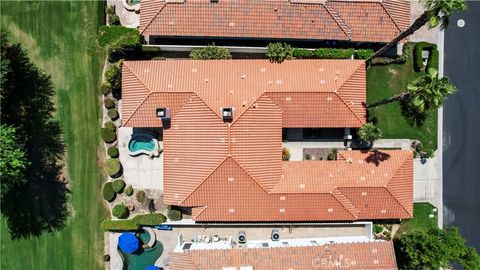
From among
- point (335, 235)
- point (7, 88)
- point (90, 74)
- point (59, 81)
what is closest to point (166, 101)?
point (90, 74)

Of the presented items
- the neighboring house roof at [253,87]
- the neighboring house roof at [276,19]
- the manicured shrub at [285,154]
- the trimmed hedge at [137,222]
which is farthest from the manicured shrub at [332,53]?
the trimmed hedge at [137,222]

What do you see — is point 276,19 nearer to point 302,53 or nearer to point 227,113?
point 302,53

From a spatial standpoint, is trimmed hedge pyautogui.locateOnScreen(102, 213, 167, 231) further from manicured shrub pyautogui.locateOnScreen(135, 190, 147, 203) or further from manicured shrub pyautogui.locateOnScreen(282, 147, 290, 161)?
manicured shrub pyautogui.locateOnScreen(282, 147, 290, 161)

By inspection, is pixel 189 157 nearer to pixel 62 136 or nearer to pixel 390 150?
pixel 62 136

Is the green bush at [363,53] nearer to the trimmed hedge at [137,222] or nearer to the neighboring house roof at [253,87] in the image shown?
the neighboring house roof at [253,87]

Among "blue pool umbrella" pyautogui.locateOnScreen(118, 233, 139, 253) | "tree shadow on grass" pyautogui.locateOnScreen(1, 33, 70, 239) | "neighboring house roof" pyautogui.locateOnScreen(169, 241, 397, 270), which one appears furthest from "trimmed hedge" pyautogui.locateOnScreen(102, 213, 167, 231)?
"tree shadow on grass" pyautogui.locateOnScreen(1, 33, 70, 239)

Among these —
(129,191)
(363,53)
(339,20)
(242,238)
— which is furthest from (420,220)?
(129,191)

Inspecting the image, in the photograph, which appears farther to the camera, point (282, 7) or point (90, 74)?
point (90, 74)
